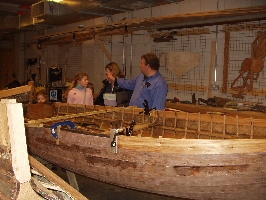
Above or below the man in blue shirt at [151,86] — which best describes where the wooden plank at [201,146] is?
below

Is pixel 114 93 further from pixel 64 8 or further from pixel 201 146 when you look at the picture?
pixel 64 8

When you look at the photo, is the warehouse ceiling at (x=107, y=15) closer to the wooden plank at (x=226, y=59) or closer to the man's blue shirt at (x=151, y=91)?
the wooden plank at (x=226, y=59)

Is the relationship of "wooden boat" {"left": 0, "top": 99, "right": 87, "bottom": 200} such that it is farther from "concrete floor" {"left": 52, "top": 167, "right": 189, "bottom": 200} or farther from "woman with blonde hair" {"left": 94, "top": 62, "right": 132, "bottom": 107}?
"woman with blonde hair" {"left": 94, "top": 62, "right": 132, "bottom": 107}

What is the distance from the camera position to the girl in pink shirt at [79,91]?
5609 mm

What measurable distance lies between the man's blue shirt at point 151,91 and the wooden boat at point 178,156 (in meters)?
Answer: 0.71

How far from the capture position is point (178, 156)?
267 centimetres

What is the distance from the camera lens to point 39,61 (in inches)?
506

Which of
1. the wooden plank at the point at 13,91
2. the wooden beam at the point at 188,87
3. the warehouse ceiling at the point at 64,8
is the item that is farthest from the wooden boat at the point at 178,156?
the warehouse ceiling at the point at 64,8

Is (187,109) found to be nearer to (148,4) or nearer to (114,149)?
(148,4)

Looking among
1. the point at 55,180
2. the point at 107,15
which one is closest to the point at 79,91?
the point at 107,15

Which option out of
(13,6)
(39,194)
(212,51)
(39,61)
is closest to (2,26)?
(13,6)

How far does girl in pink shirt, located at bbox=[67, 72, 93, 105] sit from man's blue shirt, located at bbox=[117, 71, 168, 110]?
1087 mm

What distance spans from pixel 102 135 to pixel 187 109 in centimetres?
317

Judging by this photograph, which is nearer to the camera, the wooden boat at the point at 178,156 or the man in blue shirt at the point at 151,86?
the wooden boat at the point at 178,156
